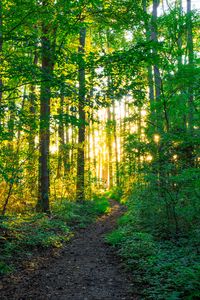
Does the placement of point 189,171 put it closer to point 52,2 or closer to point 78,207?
point 52,2

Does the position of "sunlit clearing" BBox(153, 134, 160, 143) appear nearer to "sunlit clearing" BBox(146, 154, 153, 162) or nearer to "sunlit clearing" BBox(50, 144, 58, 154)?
"sunlit clearing" BBox(146, 154, 153, 162)

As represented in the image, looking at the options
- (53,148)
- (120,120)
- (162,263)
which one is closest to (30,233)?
(162,263)

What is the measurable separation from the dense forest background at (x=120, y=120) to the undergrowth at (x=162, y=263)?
3cm

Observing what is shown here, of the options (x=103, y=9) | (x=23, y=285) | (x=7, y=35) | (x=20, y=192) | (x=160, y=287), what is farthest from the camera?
(x=20, y=192)

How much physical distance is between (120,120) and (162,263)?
595 cm

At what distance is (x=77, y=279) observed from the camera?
250 inches

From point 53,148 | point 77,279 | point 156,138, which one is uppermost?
point 53,148

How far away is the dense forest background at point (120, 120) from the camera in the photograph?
252 inches

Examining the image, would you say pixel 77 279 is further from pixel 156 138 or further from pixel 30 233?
pixel 156 138

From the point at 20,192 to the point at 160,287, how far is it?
25.3 feet

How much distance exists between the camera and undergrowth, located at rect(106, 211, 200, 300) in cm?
513

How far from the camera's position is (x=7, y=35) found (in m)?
6.43

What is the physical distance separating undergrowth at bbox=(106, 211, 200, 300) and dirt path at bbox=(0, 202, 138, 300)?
0.35 metres

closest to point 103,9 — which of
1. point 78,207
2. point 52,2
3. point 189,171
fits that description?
point 52,2
